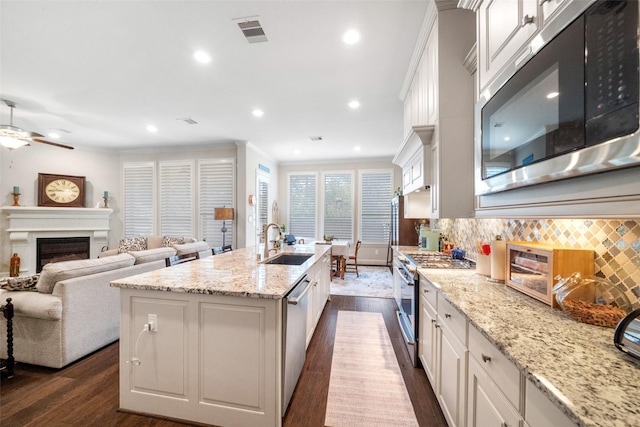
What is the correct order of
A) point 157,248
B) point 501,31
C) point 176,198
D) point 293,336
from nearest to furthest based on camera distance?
point 501,31
point 293,336
point 157,248
point 176,198

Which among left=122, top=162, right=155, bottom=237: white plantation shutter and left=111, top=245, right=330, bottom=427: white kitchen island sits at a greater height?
left=122, top=162, right=155, bottom=237: white plantation shutter

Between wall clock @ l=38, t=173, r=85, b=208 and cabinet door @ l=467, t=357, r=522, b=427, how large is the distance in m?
7.83

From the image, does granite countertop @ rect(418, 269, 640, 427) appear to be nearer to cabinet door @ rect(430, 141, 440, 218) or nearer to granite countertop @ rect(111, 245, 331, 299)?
cabinet door @ rect(430, 141, 440, 218)

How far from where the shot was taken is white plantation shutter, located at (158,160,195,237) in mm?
6117

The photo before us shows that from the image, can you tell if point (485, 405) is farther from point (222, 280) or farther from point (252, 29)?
point (252, 29)

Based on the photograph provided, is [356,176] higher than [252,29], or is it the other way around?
[252,29]

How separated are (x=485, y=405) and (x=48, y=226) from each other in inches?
304

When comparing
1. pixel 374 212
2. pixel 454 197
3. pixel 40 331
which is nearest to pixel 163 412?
pixel 40 331

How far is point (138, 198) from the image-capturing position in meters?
6.30

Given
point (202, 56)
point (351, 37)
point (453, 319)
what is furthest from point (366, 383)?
point (202, 56)

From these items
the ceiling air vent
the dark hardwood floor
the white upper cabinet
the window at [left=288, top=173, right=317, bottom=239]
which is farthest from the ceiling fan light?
the white upper cabinet

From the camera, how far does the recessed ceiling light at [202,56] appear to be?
8.57 ft

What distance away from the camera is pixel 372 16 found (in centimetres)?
211

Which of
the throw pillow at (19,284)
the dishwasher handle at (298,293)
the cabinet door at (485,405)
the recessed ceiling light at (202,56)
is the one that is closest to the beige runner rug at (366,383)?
the cabinet door at (485,405)
